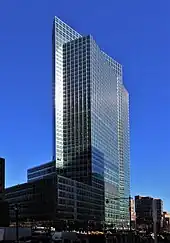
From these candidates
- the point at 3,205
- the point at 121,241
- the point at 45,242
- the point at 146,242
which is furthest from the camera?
the point at 3,205

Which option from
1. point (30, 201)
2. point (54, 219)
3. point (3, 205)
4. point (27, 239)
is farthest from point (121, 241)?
point (30, 201)

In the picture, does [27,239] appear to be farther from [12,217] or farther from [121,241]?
[12,217]

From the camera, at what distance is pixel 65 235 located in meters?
72.9

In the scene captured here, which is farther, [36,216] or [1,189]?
[36,216]

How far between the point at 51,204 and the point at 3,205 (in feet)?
130

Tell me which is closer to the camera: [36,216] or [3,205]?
[3,205]

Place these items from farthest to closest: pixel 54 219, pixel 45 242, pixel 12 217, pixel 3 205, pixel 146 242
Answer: pixel 12 217 < pixel 54 219 < pixel 3 205 < pixel 146 242 < pixel 45 242

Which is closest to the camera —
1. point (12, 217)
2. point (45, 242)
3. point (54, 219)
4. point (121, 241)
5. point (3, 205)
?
point (121, 241)

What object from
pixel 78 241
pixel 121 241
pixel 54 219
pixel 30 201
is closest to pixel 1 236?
pixel 78 241

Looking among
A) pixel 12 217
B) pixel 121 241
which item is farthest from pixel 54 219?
pixel 121 241

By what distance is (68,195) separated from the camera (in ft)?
655

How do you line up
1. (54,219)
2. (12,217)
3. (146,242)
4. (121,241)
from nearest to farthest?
(121,241) → (146,242) → (54,219) → (12,217)

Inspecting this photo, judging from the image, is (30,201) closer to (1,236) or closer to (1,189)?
(1,189)

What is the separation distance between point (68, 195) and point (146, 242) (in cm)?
12561
